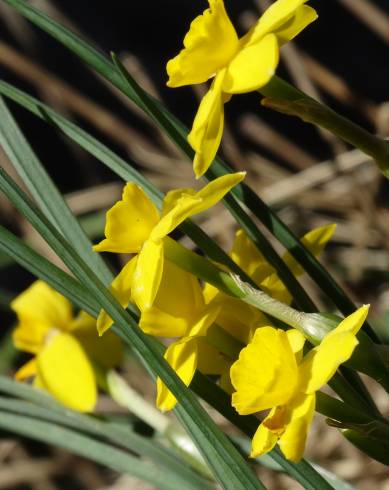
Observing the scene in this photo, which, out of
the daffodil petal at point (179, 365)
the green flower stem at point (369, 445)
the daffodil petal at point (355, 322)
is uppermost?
the daffodil petal at point (179, 365)

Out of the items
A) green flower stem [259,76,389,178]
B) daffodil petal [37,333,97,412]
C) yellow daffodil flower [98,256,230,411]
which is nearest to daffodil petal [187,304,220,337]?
yellow daffodil flower [98,256,230,411]

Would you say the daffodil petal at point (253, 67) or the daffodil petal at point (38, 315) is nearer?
the daffodil petal at point (253, 67)

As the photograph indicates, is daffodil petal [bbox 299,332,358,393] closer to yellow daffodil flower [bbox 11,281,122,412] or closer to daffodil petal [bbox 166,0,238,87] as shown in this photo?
daffodil petal [bbox 166,0,238,87]

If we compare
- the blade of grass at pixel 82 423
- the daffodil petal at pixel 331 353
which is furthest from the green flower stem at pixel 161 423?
the daffodil petal at pixel 331 353

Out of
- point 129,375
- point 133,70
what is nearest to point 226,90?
point 133,70

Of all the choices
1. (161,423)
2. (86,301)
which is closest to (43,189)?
(86,301)

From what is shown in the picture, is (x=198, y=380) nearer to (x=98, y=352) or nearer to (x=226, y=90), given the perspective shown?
(x=226, y=90)

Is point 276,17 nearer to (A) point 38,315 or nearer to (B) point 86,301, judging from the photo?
(B) point 86,301

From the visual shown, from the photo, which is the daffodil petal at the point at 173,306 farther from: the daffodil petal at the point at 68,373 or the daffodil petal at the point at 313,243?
the daffodil petal at the point at 68,373
